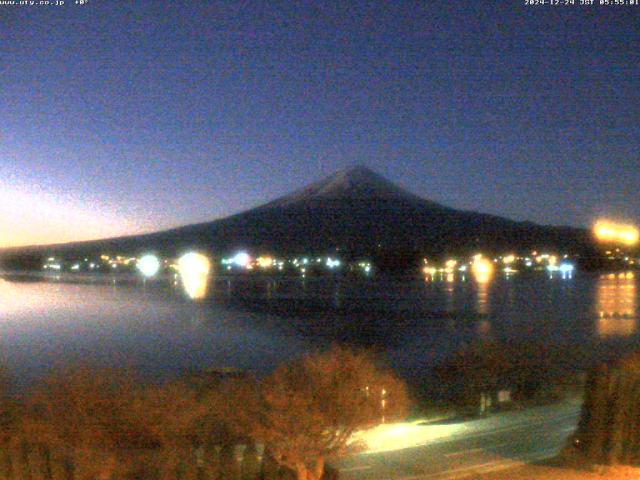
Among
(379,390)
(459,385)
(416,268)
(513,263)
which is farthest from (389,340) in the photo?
(513,263)

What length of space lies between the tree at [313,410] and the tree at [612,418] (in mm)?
2924

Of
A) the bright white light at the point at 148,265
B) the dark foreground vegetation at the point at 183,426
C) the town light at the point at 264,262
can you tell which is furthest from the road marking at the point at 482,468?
the bright white light at the point at 148,265

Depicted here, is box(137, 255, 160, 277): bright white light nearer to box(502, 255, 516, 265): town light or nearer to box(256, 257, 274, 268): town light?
box(256, 257, 274, 268): town light

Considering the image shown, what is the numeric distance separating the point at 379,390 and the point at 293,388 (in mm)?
867

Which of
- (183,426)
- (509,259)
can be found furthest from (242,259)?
(183,426)

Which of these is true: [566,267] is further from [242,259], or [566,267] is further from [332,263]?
[242,259]

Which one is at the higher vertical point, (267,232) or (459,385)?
(267,232)

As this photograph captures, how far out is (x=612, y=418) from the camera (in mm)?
10516

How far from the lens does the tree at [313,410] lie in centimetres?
818

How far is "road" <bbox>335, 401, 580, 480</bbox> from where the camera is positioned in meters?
10.5

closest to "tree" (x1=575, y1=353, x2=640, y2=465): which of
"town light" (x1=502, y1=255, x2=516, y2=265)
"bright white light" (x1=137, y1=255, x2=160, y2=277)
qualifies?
"town light" (x1=502, y1=255, x2=516, y2=265)

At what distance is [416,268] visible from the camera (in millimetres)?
100250

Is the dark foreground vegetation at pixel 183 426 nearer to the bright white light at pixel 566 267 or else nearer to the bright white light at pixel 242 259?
the bright white light at pixel 566 267

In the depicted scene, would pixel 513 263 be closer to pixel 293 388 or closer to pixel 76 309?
pixel 76 309
